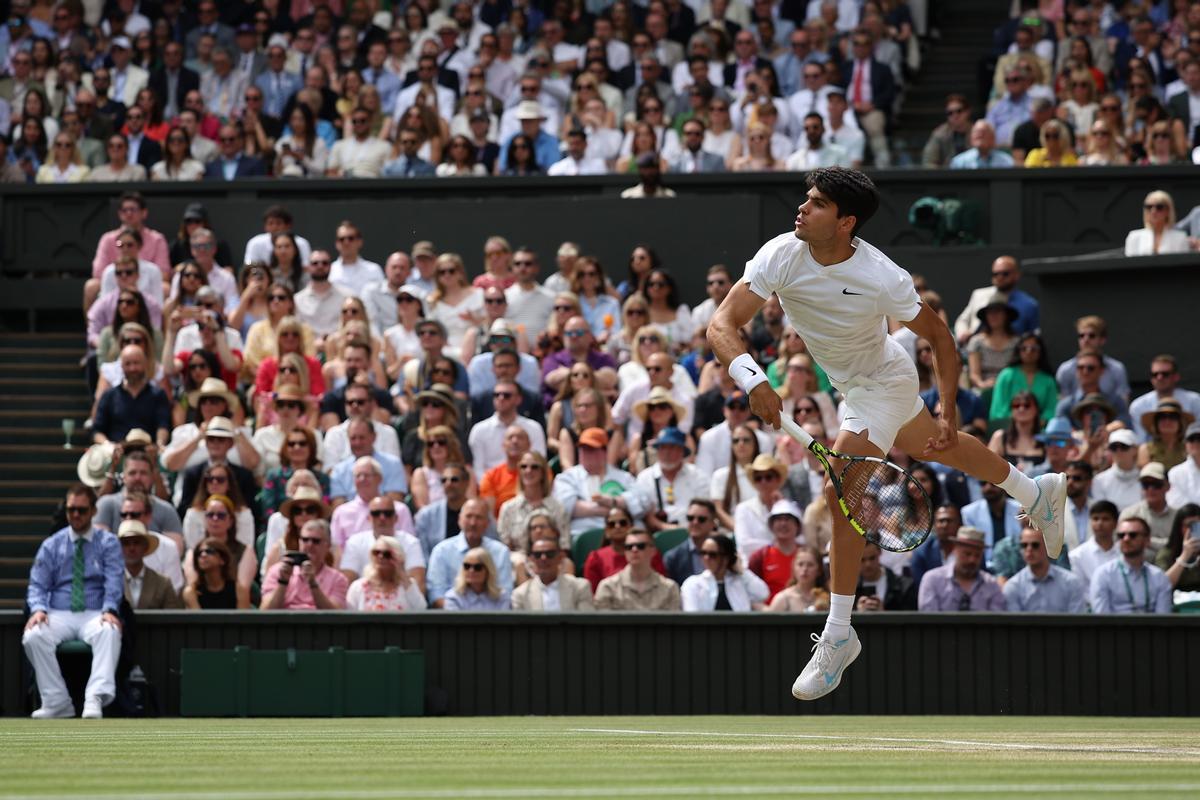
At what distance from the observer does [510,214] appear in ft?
60.0

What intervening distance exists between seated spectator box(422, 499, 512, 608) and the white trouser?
2.15 metres

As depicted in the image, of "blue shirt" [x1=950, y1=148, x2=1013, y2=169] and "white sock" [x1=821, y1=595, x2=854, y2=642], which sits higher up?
"blue shirt" [x1=950, y1=148, x2=1013, y2=169]

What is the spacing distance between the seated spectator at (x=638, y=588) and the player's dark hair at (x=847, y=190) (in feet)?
17.0

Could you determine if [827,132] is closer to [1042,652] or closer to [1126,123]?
[1126,123]

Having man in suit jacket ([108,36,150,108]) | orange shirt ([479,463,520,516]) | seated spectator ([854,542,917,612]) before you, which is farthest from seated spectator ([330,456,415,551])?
man in suit jacket ([108,36,150,108])

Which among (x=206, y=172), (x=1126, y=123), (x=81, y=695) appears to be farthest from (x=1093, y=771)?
(x=206, y=172)

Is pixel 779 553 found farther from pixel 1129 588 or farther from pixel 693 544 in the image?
pixel 1129 588

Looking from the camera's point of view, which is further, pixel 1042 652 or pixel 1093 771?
pixel 1042 652

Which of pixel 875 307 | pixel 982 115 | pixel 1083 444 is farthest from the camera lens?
pixel 982 115

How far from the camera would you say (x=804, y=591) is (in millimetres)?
→ 12633

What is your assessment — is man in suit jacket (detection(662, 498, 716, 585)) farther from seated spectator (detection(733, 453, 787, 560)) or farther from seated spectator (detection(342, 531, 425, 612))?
seated spectator (detection(342, 531, 425, 612))

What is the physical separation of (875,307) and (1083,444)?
6836mm

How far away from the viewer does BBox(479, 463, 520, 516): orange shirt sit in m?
14.1

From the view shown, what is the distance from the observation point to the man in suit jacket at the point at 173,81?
67.2ft
